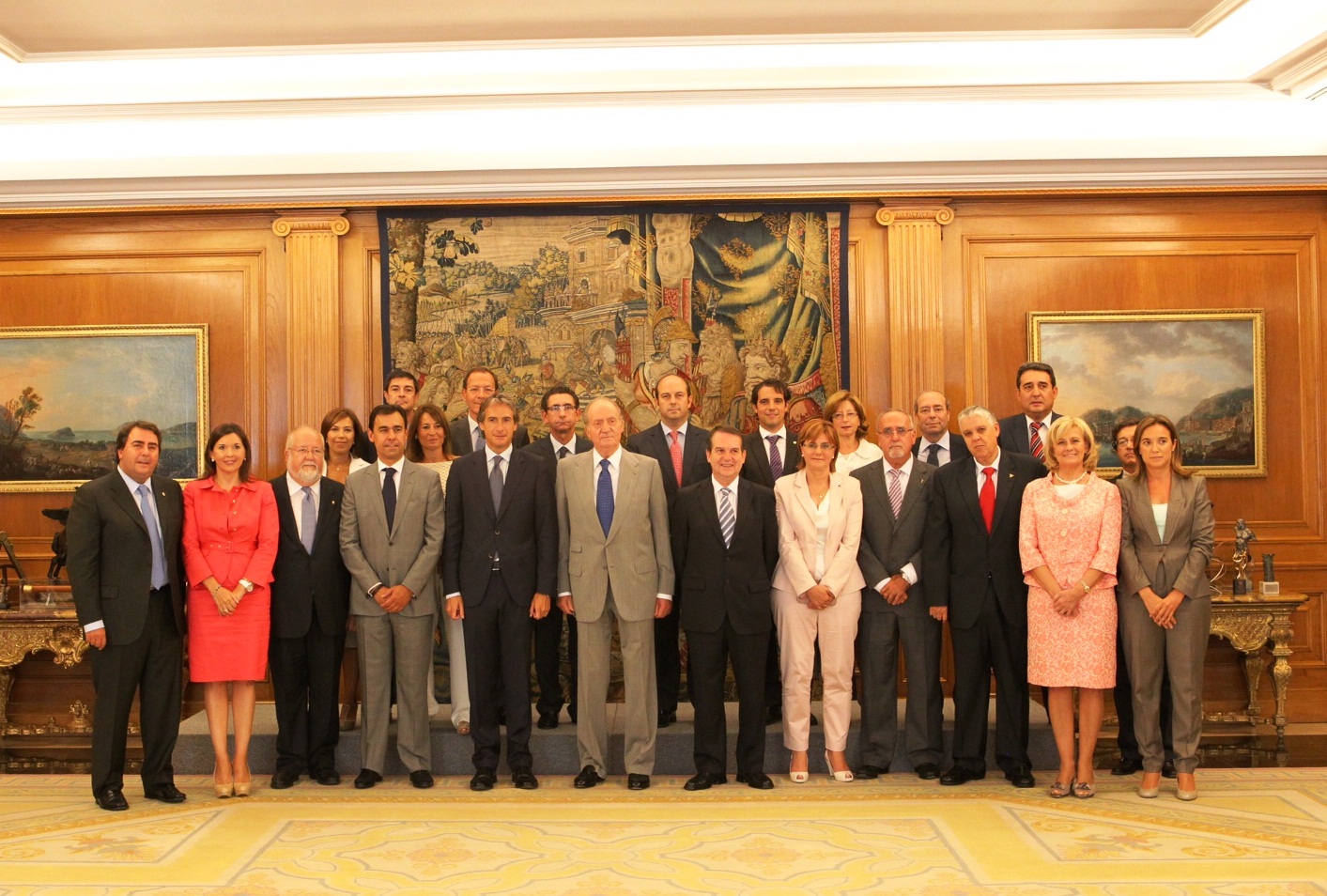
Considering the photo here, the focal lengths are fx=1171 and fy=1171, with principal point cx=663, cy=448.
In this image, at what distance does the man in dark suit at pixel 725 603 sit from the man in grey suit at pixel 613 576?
150 mm

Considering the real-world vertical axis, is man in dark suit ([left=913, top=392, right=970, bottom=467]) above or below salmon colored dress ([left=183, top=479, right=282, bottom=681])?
above

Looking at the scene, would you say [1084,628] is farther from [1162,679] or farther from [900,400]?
[900,400]

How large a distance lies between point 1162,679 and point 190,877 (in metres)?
4.45

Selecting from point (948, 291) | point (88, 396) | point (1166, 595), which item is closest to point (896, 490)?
point (1166, 595)

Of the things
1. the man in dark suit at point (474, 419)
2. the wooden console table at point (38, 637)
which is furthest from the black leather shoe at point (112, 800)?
the man in dark suit at point (474, 419)

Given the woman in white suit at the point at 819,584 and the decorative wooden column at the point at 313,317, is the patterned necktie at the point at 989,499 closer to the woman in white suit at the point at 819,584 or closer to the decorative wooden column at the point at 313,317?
the woman in white suit at the point at 819,584

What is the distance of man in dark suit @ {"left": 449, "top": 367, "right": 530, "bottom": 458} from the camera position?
6.59m

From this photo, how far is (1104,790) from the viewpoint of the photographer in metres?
5.54

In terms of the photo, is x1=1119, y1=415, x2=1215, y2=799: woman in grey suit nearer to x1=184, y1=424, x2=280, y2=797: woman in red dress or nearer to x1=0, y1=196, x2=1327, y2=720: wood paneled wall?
x1=0, y1=196, x2=1327, y2=720: wood paneled wall

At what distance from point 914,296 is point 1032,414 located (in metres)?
1.35

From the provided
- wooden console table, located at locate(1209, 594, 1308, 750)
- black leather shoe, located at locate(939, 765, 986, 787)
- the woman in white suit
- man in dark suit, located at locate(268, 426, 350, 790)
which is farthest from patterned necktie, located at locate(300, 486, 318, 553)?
wooden console table, located at locate(1209, 594, 1308, 750)

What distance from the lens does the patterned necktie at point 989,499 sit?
5.66 m

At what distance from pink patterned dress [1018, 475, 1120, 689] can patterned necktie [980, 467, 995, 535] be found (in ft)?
0.75

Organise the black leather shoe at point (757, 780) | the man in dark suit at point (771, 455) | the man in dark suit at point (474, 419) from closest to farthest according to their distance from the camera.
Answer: the black leather shoe at point (757, 780), the man in dark suit at point (771, 455), the man in dark suit at point (474, 419)
